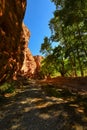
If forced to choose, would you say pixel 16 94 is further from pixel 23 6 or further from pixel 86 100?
pixel 23 6

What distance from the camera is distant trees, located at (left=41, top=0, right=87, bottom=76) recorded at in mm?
27281

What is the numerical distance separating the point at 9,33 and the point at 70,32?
2162 cm

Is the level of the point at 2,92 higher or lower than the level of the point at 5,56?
lower

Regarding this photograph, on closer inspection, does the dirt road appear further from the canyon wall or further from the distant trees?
the distant trees

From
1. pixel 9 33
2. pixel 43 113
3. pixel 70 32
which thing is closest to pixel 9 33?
pixel 9 33

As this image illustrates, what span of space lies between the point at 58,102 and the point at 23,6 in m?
12.4

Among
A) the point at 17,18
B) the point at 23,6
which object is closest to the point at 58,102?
the point at 17,18

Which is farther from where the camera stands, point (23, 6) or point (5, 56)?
point (23, 6)

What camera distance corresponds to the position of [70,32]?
135ft

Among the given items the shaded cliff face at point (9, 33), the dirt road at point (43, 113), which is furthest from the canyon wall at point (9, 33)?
the dirt road at point (43, 113)

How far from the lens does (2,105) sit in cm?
1573

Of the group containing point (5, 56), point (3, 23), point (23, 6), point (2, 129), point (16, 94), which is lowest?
point (2, 129)

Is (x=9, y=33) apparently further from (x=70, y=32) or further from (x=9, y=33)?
(x=70, y=32)

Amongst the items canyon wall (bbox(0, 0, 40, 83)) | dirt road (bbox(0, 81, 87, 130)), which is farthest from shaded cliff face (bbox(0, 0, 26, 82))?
dirt road (bbox(0, 81, 87, 130))
